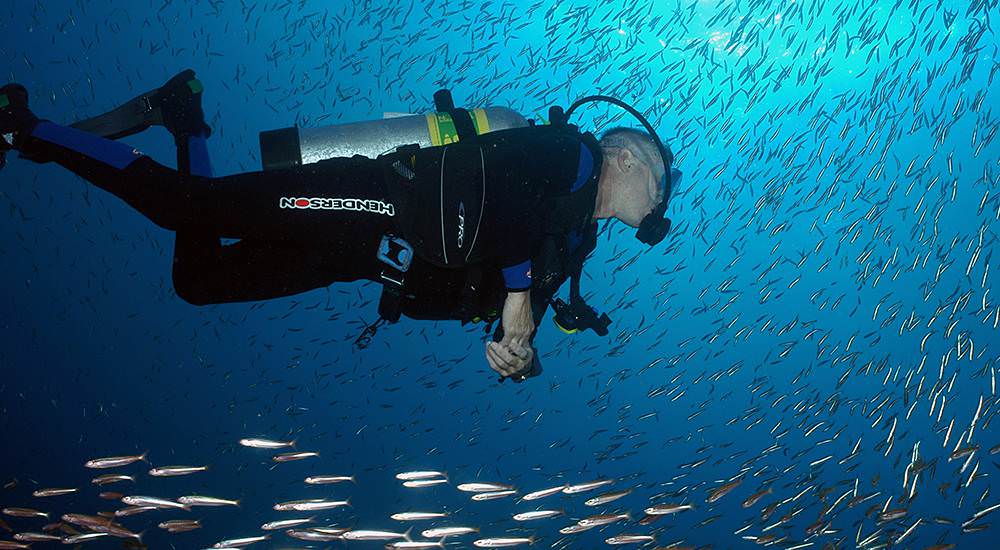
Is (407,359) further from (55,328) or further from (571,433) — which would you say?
(55,328)

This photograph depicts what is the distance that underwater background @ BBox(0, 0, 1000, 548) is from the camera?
35.3 ft

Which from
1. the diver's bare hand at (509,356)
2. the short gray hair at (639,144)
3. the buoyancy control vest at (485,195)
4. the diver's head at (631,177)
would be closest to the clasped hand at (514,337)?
the diver's bare hand at (509,356)

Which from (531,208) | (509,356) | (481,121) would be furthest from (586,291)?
(531,208)

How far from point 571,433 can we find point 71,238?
17344 mm

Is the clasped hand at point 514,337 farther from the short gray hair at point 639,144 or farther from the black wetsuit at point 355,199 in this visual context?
the short gray hair at point 639,144

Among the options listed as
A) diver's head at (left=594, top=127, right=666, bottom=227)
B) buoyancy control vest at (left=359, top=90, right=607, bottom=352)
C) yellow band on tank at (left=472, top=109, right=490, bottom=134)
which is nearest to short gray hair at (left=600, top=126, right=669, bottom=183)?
diver's head at (left=594, top=127, right=666, bottom=227)

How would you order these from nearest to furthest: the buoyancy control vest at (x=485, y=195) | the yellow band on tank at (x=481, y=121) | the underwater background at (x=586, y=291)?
the buoyancy control vest at (x=485, y=195), the yellow band on tank at (x=481, y=121), the underwater background at (x=586, y=291)

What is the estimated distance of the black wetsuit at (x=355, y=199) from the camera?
3025 mm

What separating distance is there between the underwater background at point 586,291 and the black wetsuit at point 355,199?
177 inches

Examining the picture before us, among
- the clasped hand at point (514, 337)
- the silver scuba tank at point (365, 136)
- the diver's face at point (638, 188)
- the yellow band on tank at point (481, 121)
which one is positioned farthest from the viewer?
the diver's face at point (638, 188)

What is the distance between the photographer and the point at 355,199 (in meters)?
3.24

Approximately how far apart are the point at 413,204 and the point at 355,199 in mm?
418

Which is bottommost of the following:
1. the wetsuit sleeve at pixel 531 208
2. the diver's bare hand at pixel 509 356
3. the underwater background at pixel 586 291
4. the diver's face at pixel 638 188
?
the diver's bare hand at pixel 509 356

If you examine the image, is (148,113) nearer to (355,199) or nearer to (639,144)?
(355,199)
